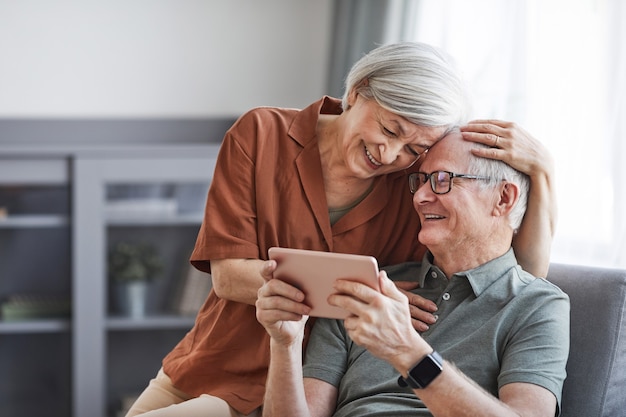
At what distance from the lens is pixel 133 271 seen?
3.49 m

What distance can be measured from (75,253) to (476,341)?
217 cm

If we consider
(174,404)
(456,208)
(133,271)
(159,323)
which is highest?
(456,208)

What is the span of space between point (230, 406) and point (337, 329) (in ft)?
0.96

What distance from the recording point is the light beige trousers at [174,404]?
183 cm

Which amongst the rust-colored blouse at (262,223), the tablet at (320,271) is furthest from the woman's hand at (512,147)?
the tablet at (320,271)

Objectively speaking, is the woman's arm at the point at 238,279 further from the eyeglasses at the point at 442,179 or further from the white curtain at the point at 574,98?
the white curtain at the point at 574,98

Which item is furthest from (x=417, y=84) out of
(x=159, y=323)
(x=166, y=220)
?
(x=159, y=323)

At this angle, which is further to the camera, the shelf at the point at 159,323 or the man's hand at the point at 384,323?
the shelf at the point at 159,323

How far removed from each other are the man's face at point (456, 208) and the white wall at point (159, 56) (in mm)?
2275

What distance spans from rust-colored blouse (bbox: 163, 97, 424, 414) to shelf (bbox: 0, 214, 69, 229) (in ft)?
5.43

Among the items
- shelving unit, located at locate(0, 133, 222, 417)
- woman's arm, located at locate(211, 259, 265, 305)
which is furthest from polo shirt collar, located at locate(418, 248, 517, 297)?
shelving unit, located at locate(0, 133, 222, 417)

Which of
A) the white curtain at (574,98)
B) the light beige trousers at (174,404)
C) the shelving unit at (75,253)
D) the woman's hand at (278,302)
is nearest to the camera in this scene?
the woman's hand at (278,302)

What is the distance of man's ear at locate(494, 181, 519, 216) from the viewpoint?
168 cm

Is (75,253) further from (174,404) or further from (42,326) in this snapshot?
(174,404)
